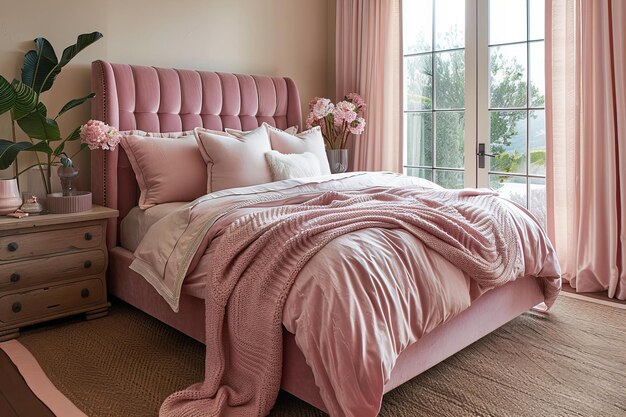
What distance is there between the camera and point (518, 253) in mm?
2818

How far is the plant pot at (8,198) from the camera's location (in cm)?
308

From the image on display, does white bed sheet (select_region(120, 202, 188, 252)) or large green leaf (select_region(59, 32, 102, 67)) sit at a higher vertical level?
large green leaf (select_region(59, 32, 102, 67))

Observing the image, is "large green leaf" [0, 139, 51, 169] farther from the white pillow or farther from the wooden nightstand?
the white pillow

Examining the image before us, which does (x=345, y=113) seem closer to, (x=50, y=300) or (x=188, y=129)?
(x=188, y=129)

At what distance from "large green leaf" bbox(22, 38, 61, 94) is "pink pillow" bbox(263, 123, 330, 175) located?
53.9 inches

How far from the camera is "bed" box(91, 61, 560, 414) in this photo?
2294 millimetres

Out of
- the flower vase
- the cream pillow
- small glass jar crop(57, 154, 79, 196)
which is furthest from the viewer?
the flower vase

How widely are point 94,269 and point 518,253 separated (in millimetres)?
2267

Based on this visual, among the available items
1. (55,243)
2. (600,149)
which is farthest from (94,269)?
(600,149)

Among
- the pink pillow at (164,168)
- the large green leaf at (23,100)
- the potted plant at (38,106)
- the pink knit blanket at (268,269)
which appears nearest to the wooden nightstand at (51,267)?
the pink pillow at (164,168)

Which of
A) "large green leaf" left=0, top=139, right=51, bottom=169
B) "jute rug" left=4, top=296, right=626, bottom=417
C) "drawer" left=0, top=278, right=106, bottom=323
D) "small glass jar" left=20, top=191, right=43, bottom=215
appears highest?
"large green leaf" left=0, top=139, right=51, bottom=169

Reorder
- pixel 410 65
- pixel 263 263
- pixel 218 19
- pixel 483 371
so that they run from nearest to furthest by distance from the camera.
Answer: pixel 263 263
pixel 483 371
pixel 218 19
pixel 410 65

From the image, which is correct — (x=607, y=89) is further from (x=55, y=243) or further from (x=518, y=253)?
(x=55, y=243)

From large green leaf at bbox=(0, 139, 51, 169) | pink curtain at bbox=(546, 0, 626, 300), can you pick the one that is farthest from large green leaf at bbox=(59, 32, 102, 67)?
pink curtain at bbox=(546, 0, 626, 300)
